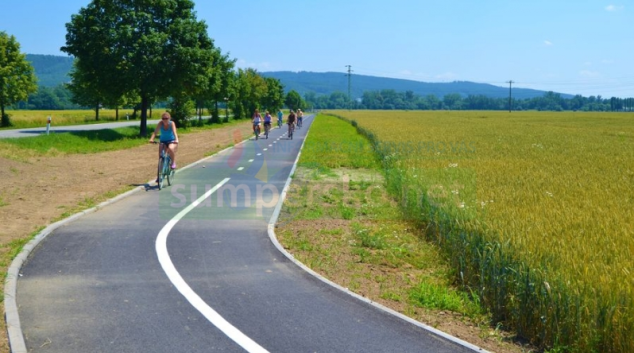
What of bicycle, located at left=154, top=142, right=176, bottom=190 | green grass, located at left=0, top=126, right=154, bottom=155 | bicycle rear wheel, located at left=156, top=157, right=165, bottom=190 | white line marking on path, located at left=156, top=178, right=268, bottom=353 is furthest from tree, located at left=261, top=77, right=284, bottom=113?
white line marking on path, located at left=156, top=178, right=268, bottom=353

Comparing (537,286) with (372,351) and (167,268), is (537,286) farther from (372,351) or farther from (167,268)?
(167,268)

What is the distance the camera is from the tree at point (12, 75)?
49.7 meters

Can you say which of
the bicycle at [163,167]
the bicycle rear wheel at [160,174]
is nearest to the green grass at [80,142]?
the bicycle at [163,167]

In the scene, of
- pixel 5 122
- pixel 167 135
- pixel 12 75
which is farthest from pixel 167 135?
pixel 12 75

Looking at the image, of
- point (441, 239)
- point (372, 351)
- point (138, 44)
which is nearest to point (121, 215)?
point (441, 239)

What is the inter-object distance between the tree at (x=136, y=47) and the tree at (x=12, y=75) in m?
18.1

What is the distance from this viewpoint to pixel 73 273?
7664 millimetres

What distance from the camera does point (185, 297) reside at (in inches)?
267

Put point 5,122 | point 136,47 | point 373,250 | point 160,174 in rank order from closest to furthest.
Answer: point 373,250 → point 160,174 → point 136,47 → point 5,122

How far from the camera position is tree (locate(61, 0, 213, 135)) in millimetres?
34500

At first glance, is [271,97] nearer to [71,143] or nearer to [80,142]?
[80,142]

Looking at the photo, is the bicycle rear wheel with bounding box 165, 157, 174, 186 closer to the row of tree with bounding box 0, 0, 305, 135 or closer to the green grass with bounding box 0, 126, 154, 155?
the green grass with bounding box 0, 126, 154, 155

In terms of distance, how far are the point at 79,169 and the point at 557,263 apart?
17.7 metres

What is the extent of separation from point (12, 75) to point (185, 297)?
5210 cm
